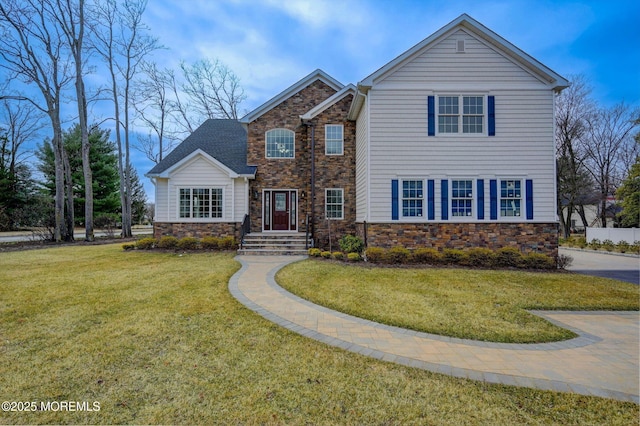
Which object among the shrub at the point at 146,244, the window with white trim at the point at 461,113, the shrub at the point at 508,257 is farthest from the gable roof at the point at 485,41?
the shrub at the point at 146,244

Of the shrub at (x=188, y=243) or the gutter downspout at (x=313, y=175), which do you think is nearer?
the shrub at (x=188, y=243)

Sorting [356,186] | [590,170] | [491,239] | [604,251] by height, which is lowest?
[604,251]

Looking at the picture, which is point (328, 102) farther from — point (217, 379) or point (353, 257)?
point (217, 379)

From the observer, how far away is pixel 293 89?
1493 centimetres

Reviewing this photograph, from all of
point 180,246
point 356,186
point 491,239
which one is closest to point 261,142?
point 356,186

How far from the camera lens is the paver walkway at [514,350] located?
10.3ft

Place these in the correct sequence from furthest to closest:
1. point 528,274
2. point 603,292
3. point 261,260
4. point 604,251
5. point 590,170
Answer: point 590,170, point 604,251, point 261,260, point 528,274, point 603,292

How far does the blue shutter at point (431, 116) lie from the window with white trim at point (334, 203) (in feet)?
15.8

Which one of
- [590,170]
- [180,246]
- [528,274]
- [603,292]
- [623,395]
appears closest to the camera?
[623,395]

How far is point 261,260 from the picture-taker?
10.4 metres

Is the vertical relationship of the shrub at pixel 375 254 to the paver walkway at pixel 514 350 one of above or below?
above

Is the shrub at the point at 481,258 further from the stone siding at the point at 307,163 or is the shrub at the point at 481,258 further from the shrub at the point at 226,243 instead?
the shrub at the point at 226,243

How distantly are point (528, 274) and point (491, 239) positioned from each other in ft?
6.66

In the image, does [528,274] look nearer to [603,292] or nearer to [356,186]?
[603,292]
